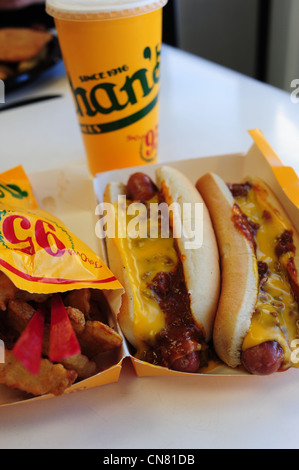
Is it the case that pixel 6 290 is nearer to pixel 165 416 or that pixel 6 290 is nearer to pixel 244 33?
pixel 165 416

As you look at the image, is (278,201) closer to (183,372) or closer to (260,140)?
(260,140)

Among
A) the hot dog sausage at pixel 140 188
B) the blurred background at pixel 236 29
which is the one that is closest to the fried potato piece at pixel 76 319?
the hot dog sausage at pixel 140 188

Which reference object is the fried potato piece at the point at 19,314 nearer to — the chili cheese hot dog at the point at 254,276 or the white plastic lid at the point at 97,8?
the chili cheese hot dog at the point at 254,276

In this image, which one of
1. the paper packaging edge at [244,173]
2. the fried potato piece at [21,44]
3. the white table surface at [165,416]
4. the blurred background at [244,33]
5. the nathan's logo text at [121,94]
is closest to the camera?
the white table surface at [165,416]

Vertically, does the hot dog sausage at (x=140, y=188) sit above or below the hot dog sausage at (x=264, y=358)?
above

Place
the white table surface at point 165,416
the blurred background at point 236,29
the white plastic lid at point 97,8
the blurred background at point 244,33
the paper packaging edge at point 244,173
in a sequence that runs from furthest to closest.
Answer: the blurred background at point 244,33, the blurred background at point 236,29, the white plastic lid at point 97,8, the paper packaging edge at point 244,173, the white table surface at point 165,416
